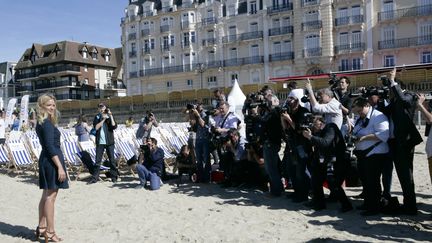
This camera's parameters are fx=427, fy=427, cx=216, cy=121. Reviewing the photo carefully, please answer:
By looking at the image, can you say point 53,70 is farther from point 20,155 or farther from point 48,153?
point 48,153

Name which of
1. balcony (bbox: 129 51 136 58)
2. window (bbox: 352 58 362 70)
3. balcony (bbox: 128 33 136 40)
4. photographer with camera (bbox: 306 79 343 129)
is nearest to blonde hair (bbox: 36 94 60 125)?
photographer with camera (bbox: 306 79 343 129)

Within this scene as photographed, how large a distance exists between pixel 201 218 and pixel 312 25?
38.3 metres

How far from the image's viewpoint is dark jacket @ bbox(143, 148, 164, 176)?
350 inches

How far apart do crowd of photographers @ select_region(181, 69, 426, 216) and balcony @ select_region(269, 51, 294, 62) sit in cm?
3599

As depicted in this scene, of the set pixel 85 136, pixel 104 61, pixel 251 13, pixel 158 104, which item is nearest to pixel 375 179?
pixel 85 136

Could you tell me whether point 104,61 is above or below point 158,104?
above

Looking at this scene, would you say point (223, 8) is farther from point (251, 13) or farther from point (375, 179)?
point (375, 179)

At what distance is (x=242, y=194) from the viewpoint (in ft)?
24.7

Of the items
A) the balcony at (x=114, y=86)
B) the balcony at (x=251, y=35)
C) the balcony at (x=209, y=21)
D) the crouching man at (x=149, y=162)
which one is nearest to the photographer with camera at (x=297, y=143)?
the crouching man at (x=149, y=162)

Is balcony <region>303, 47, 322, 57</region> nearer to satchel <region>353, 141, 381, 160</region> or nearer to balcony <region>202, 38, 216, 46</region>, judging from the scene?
balcony <region>202, 38, 216, 46</region>

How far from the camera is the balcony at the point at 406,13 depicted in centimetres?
3672

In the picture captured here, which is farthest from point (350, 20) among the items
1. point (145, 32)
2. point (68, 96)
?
point (68, 96)

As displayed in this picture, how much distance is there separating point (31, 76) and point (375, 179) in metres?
72.3

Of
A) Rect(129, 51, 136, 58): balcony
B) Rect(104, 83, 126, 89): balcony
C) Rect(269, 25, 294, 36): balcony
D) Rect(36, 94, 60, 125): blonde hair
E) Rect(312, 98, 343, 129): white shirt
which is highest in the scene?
Rect(269, 25, 294, 36): balcony
